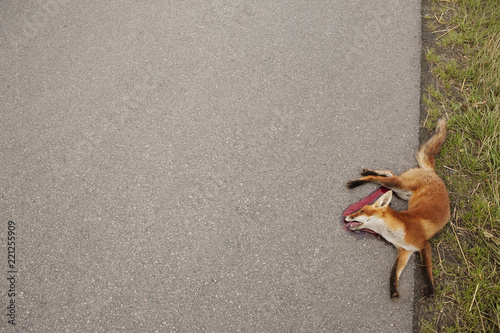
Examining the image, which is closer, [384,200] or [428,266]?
[428,266]

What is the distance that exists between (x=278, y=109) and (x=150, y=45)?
1.56 m

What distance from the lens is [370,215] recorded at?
8.46 ft

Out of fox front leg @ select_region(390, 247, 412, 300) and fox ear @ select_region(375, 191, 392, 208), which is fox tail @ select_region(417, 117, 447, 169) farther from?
fox front leg @ select_region(390, 247, 412, 300)

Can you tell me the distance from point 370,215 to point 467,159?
1.18 meters

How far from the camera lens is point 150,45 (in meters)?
3.47

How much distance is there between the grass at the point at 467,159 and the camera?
2.37m

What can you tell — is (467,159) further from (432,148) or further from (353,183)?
(353,183)

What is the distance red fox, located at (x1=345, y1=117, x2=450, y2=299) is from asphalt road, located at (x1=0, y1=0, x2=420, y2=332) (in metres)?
0.12

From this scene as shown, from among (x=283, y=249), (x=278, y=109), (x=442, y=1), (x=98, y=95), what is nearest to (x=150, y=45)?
(x=98, y=95)

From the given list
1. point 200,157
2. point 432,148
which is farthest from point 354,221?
point 200,157

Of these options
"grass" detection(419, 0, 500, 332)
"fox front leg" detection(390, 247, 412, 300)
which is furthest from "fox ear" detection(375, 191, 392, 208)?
"grass" detection(419, 0, 500, 332)

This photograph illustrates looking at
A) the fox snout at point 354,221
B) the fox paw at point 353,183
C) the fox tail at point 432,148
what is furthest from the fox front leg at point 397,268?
the fox tail at point 432,148

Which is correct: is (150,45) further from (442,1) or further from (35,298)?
(442,1)

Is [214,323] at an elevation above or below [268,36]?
below
